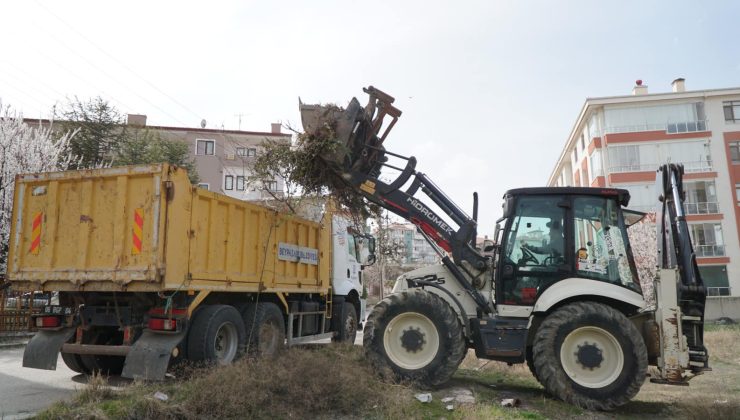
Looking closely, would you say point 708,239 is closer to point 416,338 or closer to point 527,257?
point 527,257

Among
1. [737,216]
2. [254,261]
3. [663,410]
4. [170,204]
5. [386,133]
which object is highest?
[737,216]

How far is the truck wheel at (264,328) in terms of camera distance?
8.17 metres

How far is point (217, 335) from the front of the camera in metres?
7.33

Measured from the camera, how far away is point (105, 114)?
24.3m

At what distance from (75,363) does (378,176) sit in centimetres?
519

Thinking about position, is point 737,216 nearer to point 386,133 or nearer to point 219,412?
point 386,133

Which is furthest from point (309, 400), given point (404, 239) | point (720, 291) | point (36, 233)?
point (720, 291)

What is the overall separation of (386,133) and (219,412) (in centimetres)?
474

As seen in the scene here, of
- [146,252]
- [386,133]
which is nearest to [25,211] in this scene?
[146,252]

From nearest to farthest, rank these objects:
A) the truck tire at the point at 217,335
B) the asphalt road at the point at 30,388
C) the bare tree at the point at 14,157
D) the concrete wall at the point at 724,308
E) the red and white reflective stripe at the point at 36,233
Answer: the asphalt road at the point at 30,388 < the truck tire at the point at 217,335 < the red and white reflective stripe at the point at 36,233 < the bare tree at the point at 14,157 < the concrete wall at the point at 724,308

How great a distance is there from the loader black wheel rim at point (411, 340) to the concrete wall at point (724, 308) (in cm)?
2944

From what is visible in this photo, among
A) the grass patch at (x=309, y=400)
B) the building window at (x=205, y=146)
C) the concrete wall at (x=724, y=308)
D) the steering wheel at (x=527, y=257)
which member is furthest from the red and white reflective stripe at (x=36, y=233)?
the concrete wall at (x=724, y=308)

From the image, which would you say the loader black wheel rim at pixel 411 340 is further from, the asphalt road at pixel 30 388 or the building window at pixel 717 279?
the building window at pixel 717 279

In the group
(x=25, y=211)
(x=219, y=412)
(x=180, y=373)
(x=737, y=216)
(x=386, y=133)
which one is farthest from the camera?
(x=737, y=216)
